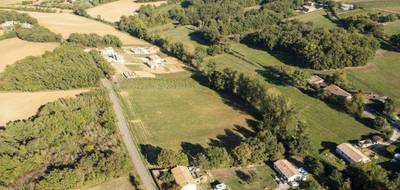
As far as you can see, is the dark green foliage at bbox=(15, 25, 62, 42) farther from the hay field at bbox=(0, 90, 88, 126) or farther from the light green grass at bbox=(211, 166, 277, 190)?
the light green grass at bbox=(211, 166, 277, 190)

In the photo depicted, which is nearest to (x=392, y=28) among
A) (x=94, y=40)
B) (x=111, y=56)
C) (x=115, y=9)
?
(x=111, y=56)

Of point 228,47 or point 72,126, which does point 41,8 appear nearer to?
point 228,47

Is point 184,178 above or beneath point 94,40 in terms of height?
beneath

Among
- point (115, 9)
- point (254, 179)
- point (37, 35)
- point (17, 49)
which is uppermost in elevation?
point (115, 9)

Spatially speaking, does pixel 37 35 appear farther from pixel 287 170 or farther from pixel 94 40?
pixel 287 170

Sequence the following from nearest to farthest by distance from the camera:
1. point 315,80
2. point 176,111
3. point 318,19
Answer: point 176,111
point 315,80
point 318,19

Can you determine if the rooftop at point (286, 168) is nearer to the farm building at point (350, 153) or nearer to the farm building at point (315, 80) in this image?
the farm building at point (350, 153)
